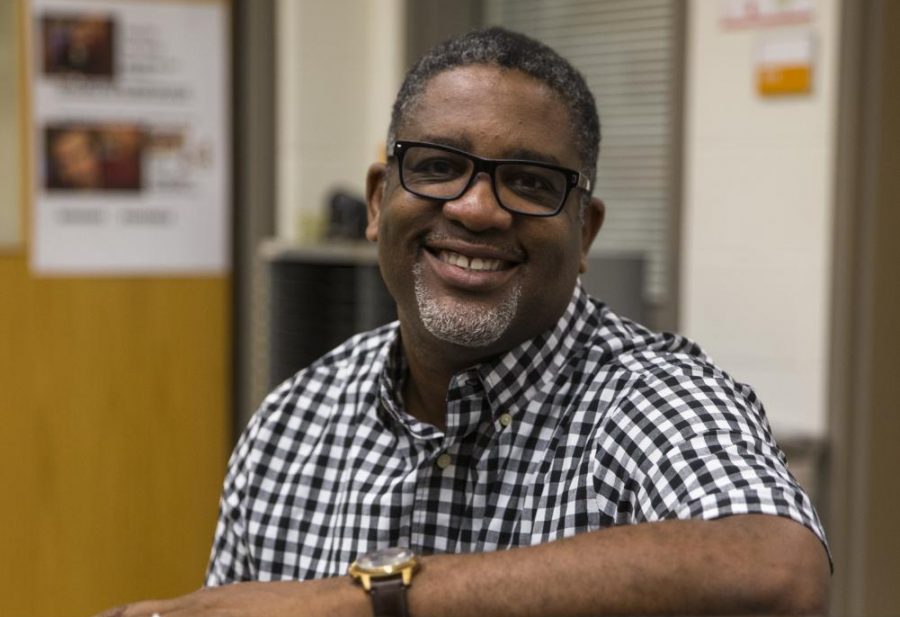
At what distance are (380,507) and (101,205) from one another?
2.24 metres

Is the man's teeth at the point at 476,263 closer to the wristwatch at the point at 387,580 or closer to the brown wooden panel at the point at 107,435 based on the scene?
the wristwatch at the point at 387,580

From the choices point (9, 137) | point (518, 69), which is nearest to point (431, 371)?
point (518, 69)

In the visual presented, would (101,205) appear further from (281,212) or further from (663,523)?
(663,523)

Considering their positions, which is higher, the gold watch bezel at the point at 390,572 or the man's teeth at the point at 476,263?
the man's teeth at the point at 476,263

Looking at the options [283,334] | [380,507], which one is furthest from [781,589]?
[283,334]

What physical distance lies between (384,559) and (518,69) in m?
0.58

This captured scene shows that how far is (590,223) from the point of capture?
1.48 m

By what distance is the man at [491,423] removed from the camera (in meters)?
1.04

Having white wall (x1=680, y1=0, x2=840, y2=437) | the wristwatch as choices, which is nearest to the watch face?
the wristwatch

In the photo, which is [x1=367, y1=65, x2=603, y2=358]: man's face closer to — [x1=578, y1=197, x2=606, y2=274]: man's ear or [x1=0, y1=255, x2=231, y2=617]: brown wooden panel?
[x1=578, y1=197, x2=606, y2=274]: man's ear

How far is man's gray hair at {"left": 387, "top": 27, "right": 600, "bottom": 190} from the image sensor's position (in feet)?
4.42

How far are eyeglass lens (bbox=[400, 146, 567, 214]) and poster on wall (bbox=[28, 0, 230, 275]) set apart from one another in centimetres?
224

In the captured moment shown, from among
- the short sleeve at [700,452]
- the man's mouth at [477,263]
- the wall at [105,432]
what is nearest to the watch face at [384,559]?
the short sleeve at [700,452]

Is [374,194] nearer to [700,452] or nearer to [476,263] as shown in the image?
[476,263]
